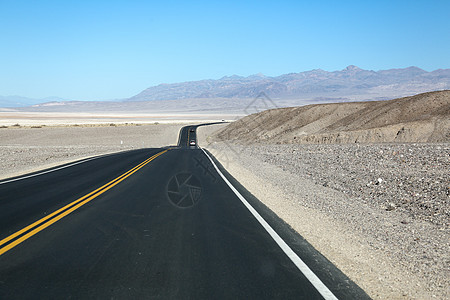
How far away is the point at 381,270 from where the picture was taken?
219 inches

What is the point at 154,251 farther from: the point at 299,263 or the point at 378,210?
the point at 378,210

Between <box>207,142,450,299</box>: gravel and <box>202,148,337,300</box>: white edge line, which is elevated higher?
<box>202,148,337,300</box>: white edge line

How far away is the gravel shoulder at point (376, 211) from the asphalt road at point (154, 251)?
0.59m

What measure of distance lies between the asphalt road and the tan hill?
2097 centimetres

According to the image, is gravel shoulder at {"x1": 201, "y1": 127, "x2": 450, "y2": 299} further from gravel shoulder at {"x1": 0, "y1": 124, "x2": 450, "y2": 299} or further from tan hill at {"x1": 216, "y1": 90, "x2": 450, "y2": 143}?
tan hill at {"x1": 216, "y1": 90, "x2": 450, "y2": 143}

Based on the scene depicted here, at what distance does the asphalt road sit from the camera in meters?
4.60

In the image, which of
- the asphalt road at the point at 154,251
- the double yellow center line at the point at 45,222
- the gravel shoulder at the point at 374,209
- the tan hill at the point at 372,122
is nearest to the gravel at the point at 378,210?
the gravel shoulder at the point at 374,209

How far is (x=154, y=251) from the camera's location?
19.7 feet

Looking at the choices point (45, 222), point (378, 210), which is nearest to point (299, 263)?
point (45, 222)

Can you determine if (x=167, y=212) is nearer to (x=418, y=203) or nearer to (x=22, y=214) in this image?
(x=22, y=214)

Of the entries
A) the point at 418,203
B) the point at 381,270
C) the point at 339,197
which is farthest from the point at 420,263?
the point at 339,197

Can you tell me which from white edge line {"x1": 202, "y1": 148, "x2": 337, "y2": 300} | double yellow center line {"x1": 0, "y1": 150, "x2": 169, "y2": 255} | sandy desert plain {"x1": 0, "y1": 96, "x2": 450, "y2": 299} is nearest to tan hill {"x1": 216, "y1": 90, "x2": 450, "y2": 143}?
sandy desert plain {"x1": 0, "y1": 96, "x2": 450, "y2": 299}

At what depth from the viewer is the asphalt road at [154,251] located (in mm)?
4598

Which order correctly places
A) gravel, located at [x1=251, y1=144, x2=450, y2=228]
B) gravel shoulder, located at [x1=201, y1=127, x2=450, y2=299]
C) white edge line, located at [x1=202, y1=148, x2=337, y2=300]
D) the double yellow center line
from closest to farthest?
1. white edge line, located at [x1=202, y1=148, x2=337, y2=300]
2. gravel shoulder, located at [x1=201, y1=127, x2=450, y2=299]
3. the double yellow center line
4. gravel, located at [x1=251, y1=144, x2=450, y2=228]
